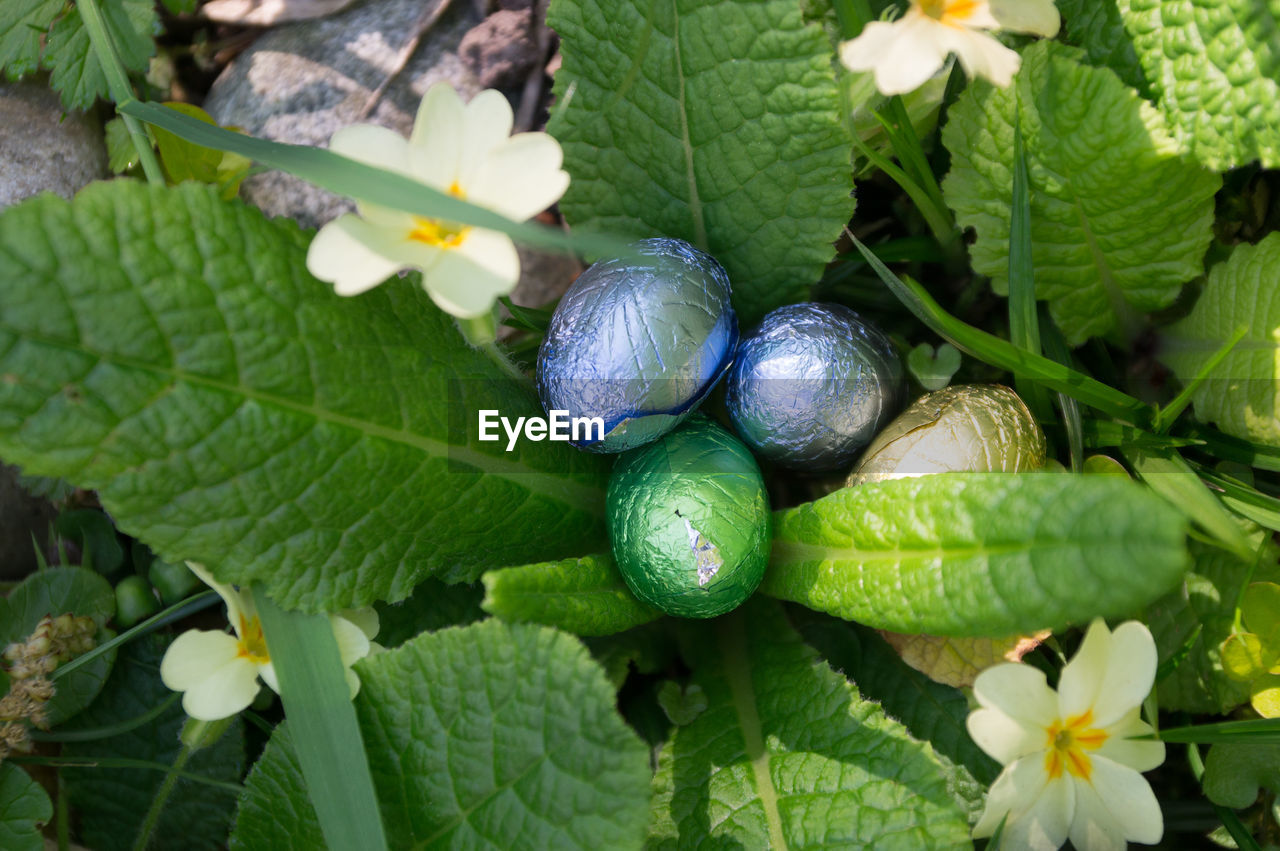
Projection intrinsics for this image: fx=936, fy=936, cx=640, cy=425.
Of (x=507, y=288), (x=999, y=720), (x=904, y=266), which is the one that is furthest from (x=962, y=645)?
(x=507, y=288)

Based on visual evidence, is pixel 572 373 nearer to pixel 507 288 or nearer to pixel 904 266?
pixel 507 288

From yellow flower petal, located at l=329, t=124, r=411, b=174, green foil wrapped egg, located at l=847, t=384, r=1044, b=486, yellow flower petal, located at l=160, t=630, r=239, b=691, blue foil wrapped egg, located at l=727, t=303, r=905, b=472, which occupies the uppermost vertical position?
yellow flower petal, located at l=329, t=124, r=411, b=174

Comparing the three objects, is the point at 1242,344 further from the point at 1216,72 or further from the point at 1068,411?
the point at 1216,72

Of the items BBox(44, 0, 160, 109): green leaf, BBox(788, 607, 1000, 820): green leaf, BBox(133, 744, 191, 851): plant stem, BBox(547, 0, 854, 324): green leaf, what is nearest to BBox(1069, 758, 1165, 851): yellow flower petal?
BBox(788, 607, 1000, 820): green leaf

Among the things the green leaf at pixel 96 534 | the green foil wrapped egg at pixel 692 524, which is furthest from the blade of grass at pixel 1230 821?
the green leaf at pixel 96 534

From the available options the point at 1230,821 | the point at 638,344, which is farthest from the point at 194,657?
the point at 1230,821

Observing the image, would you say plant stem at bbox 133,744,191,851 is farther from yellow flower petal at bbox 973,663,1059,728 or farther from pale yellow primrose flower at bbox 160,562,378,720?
yellow flower petal at bbox 973,663,1059,728

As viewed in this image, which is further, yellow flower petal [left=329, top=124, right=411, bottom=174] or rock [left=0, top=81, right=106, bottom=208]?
rock [left=0, top=81, right=106, bottom=208]
